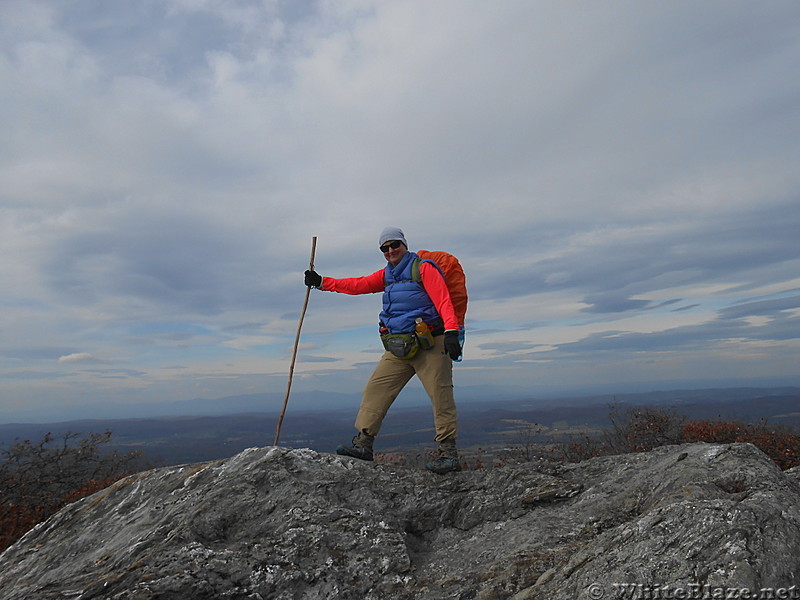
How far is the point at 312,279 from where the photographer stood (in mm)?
7078

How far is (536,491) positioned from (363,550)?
199 cm

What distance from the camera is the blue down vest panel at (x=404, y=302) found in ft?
19.5

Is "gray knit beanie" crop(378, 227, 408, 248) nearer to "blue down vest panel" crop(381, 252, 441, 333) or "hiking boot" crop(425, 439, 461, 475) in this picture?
"blue down vest panel" crop(381, 252, 441, 333)

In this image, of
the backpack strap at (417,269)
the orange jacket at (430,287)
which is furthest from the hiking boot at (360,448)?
the backpack strap at (417,269)

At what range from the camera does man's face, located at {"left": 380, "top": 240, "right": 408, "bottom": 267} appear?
6.18 m

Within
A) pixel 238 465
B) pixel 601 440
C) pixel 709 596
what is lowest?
pixel 601 440

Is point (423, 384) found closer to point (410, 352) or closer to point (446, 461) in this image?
point (410, 352)

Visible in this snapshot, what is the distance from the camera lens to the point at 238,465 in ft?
17.0

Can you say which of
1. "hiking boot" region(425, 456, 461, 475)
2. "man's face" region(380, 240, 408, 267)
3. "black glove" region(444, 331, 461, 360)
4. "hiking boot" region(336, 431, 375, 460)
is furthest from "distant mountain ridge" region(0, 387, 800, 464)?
"man's face" region(380, 240, 408, 267)

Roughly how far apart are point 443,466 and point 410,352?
1385mm

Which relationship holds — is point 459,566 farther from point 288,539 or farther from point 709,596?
point 709,596

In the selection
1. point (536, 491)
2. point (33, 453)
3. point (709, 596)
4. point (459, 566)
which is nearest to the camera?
point (709, 596)

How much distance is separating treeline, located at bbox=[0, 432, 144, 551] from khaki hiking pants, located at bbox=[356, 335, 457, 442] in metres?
8.93

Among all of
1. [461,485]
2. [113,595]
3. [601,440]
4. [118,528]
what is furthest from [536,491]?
[601,440]
